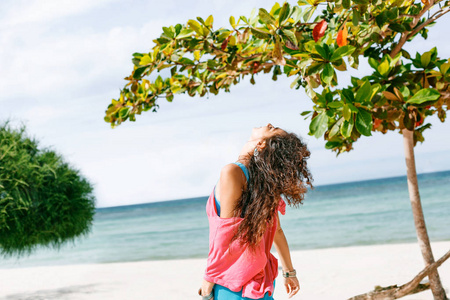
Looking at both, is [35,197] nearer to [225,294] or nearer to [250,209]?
[225,294]

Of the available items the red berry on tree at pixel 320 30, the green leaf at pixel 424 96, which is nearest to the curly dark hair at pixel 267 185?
the green leaf at pixel 424 96

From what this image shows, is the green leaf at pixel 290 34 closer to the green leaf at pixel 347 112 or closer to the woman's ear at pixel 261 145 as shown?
the green leaf at pixel 347 112

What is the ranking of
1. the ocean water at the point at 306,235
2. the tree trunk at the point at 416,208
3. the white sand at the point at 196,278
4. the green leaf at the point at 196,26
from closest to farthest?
the green leaf at the point at 196,26 → the tree trunk at the point at 416,208 → the white sand at the point at 196,278 → the ocean water at the point at 306,235

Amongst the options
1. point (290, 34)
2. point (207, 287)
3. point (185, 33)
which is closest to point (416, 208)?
point (290, 34)

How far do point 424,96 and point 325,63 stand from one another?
510 millimetres

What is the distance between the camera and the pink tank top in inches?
73.1

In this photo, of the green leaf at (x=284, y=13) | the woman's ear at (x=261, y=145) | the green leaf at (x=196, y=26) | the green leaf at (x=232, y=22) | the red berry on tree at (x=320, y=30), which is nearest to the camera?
the woman's ear at (x=261, y=145)

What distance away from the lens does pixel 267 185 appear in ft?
6.06

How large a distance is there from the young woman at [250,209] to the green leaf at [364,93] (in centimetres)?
49

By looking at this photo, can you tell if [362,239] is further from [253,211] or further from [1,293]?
[253,211]

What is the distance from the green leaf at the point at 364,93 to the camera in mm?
2244

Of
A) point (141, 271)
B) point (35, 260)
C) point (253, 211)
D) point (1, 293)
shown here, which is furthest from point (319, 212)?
point (253, 211)

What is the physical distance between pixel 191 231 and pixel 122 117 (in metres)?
19.1

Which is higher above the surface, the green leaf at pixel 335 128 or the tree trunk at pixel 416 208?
the green leaf at pixel 335 128
